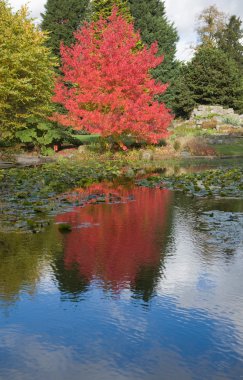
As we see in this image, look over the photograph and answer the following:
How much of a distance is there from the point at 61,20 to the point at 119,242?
136 ft

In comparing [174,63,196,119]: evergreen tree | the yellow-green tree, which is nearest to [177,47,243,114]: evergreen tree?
[174,63,196,119]: evergreen tree

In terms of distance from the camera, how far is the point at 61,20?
4484cm

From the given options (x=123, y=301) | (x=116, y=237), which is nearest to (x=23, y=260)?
(x=116, y=237)

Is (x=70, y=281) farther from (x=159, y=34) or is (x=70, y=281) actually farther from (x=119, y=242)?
(x=159, y=34)

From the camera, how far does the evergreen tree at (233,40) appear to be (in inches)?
2052

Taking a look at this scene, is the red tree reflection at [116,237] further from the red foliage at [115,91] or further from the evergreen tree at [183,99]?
the evergreen tree at [183,99]

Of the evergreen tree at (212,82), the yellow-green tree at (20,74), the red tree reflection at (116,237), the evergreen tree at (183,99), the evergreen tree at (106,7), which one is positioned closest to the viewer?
the red tree reflection at (116,237)

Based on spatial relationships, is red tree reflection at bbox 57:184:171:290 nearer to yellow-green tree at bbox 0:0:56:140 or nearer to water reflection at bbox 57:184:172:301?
water reflection at bbox 57:184:172:301

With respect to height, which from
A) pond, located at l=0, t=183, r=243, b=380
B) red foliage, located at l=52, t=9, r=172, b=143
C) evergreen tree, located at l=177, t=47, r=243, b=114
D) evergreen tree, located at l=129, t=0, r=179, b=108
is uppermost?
evergreen tree, located at l=129, t=0, r=179, b=108

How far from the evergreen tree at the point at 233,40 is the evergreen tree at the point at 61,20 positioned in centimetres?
1665

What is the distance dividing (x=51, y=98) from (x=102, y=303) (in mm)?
25345

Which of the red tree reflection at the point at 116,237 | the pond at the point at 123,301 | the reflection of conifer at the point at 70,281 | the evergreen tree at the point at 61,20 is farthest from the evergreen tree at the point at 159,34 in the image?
the reflection of conifer at the point at 70,281

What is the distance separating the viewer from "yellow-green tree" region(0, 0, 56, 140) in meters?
25.4

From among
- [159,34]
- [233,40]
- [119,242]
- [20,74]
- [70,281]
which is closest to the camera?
[70,281]
